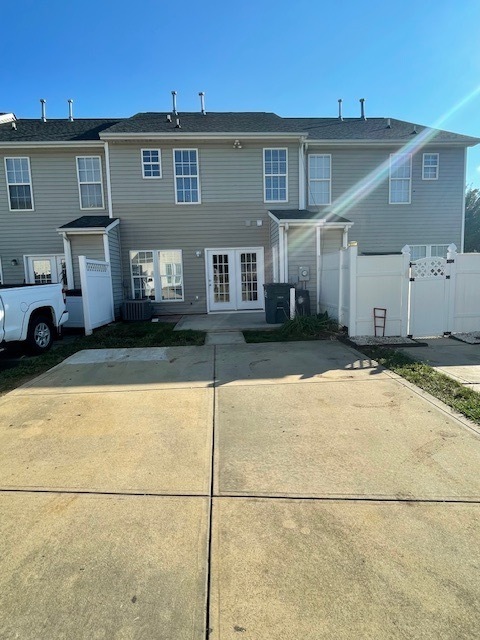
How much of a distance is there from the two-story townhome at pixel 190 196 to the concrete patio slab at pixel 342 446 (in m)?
7.94

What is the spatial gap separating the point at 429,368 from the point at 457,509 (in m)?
3.45

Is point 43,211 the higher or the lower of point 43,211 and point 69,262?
the higher

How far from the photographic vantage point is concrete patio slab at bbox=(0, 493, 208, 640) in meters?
1.67

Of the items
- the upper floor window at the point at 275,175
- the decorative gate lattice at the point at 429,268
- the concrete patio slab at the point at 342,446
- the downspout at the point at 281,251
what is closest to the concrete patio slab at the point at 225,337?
the downspout at the point at 281,251

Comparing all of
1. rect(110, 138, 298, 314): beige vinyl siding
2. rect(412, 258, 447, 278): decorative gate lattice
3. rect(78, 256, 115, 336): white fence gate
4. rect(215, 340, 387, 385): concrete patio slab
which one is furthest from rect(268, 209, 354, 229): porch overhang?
rect(78, 256, 115, 336): white fence gate

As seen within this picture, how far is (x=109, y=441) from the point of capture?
3.52 m

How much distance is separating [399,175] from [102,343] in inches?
468

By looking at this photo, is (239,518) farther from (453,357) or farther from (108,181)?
(108,181)

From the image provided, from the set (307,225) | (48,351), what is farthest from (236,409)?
(307,225)

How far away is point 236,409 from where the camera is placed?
14.0 feet

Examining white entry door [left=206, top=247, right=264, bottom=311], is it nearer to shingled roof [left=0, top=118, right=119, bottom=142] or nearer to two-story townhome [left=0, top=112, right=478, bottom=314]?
two-story townhome [left=0, top=112, right=478, bottom=314]

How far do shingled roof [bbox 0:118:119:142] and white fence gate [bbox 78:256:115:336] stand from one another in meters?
5.21

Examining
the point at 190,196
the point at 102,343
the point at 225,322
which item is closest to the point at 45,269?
the point at 190,196

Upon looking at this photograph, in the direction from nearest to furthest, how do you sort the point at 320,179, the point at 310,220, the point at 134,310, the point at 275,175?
1. the point at 310,220
2. the point at 134,310
3. the point at 275,175
4. the point at 320,179
